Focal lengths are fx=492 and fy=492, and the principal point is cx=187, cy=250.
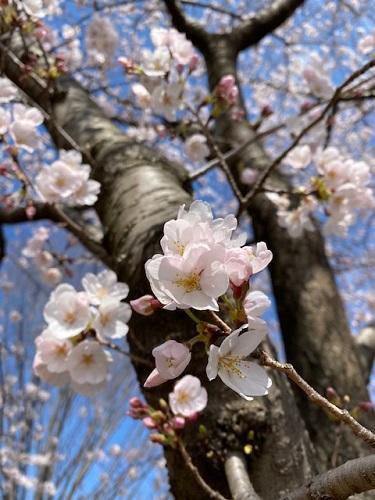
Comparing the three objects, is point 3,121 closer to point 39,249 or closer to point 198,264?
point 198,264

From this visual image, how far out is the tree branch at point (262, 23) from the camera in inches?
131

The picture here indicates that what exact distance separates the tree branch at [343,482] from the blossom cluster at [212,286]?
0.13 metres

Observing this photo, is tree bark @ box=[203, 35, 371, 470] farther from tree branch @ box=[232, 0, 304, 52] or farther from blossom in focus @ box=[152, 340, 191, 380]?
tree branch @ box=[232, 0, 304, 52]

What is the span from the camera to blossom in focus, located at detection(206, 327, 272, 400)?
642mm

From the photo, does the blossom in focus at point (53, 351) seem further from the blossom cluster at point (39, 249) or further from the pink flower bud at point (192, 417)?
the blossom cluster at point (39, 249)


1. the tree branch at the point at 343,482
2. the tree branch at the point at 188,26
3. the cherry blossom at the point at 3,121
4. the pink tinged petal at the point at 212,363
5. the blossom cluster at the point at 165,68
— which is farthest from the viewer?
the tree branch at the point at 188,26

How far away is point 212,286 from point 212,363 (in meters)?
0.10

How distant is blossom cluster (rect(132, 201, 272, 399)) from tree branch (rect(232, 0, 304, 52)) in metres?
2.95

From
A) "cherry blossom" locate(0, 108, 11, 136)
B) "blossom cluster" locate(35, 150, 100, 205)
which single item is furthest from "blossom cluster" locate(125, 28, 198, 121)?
"cherry blossom" locate(0, 108, 11, 136)

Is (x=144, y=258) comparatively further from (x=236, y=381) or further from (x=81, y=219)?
(x=81, y=219)

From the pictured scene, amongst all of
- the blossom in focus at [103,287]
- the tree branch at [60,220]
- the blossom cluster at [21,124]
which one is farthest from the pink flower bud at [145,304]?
the blossom cluster at [21,124]

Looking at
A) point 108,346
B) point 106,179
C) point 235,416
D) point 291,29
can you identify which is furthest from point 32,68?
point 291,29

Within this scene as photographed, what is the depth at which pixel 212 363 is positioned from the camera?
24.4 inches

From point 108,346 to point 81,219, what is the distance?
1243mm
